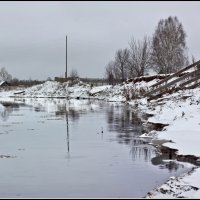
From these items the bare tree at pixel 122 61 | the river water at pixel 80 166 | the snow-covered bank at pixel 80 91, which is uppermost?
the bare tree at pixel 122 61

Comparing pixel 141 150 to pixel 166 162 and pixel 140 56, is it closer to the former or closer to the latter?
pixel 166 162

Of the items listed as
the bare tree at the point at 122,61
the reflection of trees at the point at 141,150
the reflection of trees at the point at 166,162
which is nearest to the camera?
the reflection of trees at the point at 166,162

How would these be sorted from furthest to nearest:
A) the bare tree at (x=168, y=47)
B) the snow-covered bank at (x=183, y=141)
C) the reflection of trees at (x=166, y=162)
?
the bare tree at (x=168, y=47) → the reflection of trees at (x=166, y=162) → the snow-covered bank at (x=183, y=141)

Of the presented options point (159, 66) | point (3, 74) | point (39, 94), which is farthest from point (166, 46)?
point (3, 74)

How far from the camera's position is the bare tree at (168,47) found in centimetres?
5775

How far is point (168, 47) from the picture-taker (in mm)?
58188

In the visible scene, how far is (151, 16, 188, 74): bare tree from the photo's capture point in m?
57.8

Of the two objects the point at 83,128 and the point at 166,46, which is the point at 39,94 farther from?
the point at 83,128

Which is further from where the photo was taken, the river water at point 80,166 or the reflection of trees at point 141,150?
the reflection of trees at point 141,150

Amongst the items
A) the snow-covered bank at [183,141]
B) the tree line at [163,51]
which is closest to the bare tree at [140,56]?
the tree line at [163,51]

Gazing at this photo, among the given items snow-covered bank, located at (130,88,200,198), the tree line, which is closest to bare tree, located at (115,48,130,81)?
the tree line

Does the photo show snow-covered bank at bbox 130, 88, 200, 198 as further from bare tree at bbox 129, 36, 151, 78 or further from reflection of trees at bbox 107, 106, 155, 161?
bare tree at bbox 129, 36, 151, 78

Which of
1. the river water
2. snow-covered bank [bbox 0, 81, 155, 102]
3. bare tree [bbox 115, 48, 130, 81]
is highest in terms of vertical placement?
bare tree [bbox 115, 48, 130, 81]

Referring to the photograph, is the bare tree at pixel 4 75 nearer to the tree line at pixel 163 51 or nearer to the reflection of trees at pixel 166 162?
the tree line at pixel 163 51
